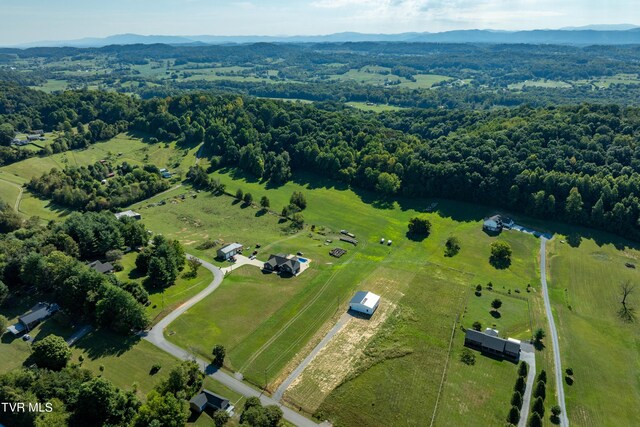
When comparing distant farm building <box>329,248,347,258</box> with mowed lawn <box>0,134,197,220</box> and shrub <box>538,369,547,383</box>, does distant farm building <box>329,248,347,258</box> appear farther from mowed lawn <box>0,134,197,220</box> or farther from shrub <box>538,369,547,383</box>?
mowed lawn <box>0,134,197,220</box>

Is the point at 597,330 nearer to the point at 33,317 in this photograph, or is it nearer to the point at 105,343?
the point at 105,343

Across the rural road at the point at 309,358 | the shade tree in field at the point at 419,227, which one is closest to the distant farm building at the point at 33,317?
the rural road at the point at 309,358

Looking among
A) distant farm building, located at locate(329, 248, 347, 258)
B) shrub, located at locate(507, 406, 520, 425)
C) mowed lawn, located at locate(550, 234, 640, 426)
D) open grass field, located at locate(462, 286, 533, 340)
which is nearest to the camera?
shrub, located at locate(507, 406, 520, 425)

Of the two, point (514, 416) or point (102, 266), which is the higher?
point (102, 266)

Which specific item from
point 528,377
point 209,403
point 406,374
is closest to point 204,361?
point 209,403

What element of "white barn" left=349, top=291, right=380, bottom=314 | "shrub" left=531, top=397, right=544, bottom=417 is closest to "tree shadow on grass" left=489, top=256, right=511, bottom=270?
"white barn" left=349, top=291, right=380, bottom=314

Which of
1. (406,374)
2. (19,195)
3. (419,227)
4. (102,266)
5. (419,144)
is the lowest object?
(419,227)

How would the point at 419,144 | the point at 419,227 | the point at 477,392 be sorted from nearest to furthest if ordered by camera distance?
the point at 477,392 < the point at 419,227 < the point at 419,144

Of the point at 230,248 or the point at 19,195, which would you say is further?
the point at 19,195
